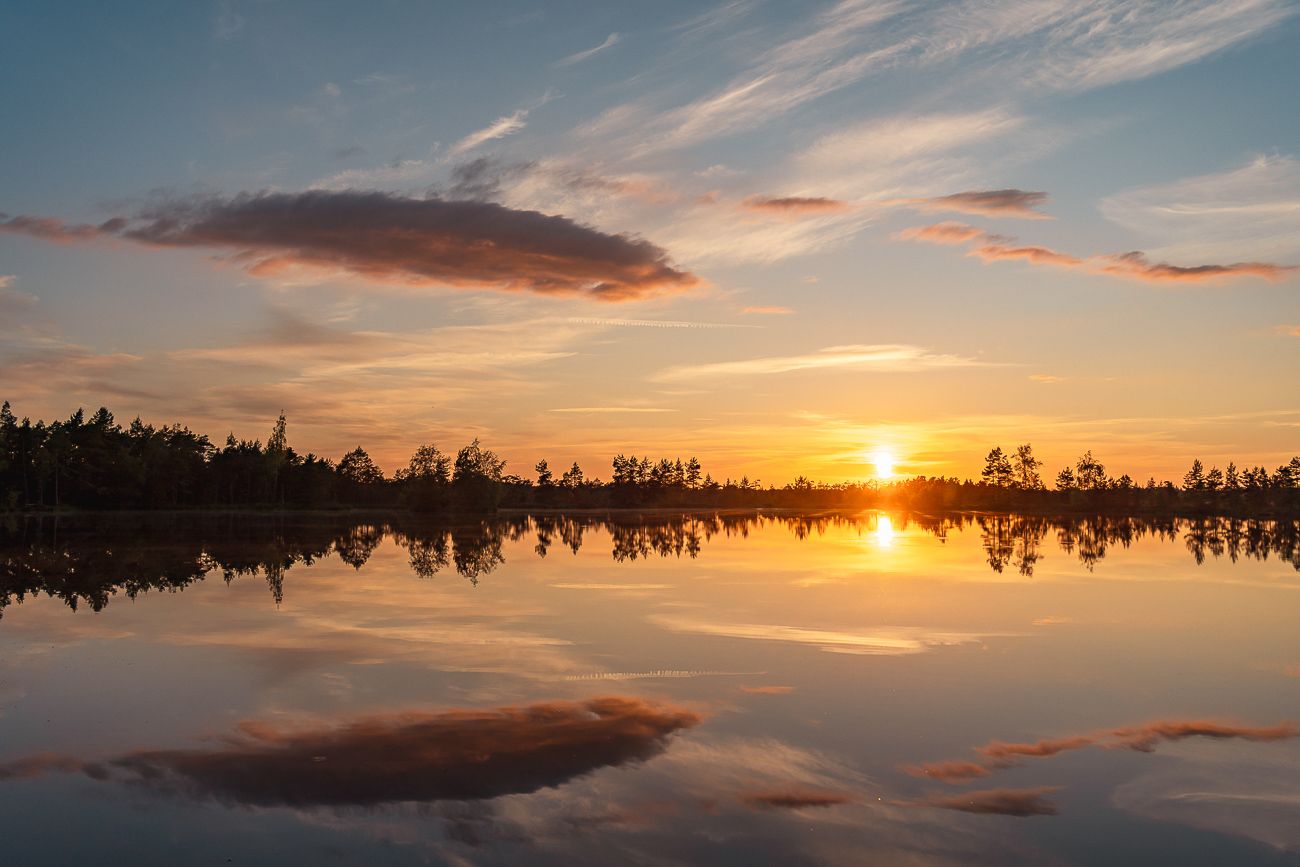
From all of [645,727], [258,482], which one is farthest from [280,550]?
[258,482]

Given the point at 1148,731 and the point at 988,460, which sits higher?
the point at 988,460

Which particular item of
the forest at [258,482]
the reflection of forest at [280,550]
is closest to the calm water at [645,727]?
the reflection of forest at [280,550]

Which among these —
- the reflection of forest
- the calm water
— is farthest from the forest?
the calm water

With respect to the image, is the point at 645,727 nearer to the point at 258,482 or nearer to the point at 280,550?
the point at 280,550

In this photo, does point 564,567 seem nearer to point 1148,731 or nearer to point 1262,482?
point 1148,731

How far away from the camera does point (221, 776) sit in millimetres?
11766

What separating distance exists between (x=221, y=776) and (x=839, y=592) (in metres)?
23.2

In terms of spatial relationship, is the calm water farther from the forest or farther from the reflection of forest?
the forest

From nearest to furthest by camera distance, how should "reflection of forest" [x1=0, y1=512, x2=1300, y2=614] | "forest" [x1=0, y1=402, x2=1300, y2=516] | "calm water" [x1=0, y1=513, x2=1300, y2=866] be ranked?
"calm water" [x1=0, y1=513, x2=1300, y2=866] < "reflection of forest" [x1=0, y1=512, x2=1300, y2=614] < "forest" [x1=0, y1=402, x2=1300, y2=516]

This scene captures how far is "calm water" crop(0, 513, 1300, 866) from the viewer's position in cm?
1001

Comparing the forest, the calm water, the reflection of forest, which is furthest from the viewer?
the forest

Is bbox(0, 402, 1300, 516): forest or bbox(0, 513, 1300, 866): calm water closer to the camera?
bbox(0, 513, 1300, 866): calm water

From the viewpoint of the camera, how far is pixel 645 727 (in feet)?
46.2

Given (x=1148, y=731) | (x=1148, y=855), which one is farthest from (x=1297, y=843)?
(x=1148, y=731)
